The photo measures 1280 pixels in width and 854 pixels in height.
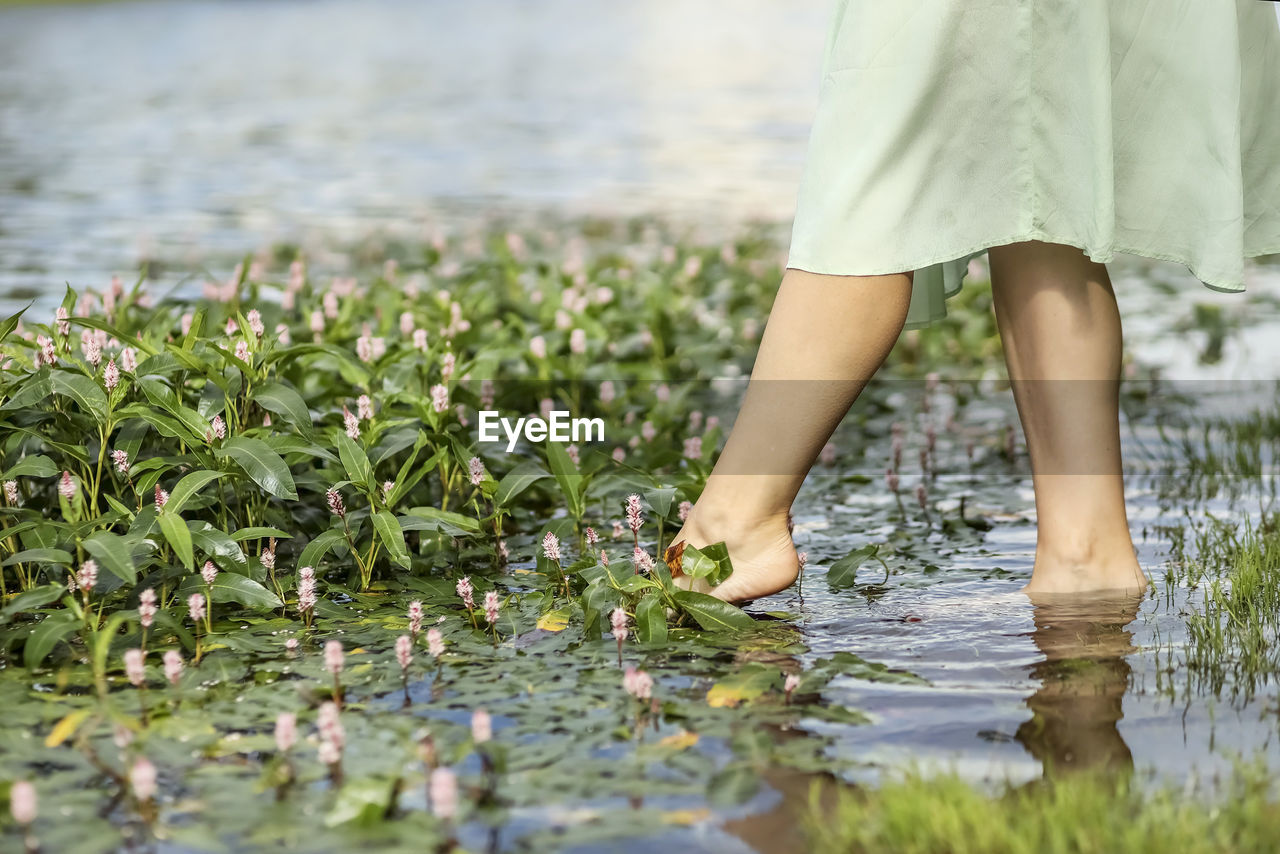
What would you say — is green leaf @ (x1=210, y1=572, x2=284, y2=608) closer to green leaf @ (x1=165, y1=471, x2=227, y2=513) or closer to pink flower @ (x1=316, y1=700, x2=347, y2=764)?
green leaf @ (x1=165, y1=471, x2=227, y2=513)

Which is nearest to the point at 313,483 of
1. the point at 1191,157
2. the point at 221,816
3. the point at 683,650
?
the point at 683,650

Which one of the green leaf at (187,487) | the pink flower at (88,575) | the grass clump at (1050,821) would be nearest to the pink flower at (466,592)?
the green leaf at (187,487)

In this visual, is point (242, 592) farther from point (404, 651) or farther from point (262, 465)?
point (404, 651)

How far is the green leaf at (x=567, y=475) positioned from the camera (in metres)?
3.02

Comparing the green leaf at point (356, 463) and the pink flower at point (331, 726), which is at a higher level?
the green leaf at point (356, 463)

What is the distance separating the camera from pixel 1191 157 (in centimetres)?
267

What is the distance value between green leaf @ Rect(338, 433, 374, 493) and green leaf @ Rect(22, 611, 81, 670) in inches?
26.0

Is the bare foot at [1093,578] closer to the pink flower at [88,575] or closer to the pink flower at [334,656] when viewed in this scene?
the pink flower at [334,656]

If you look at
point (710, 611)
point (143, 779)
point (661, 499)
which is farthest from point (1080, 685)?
point (143, 779)

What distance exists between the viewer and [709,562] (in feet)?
8.66

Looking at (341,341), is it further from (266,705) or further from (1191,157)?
(1191,157)

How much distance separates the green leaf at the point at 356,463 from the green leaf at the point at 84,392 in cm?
47

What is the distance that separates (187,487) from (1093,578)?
179 centimetres

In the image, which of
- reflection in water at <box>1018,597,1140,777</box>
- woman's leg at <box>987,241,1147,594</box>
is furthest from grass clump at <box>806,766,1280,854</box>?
woman's leg at <box>987,241,1147,594</box>
